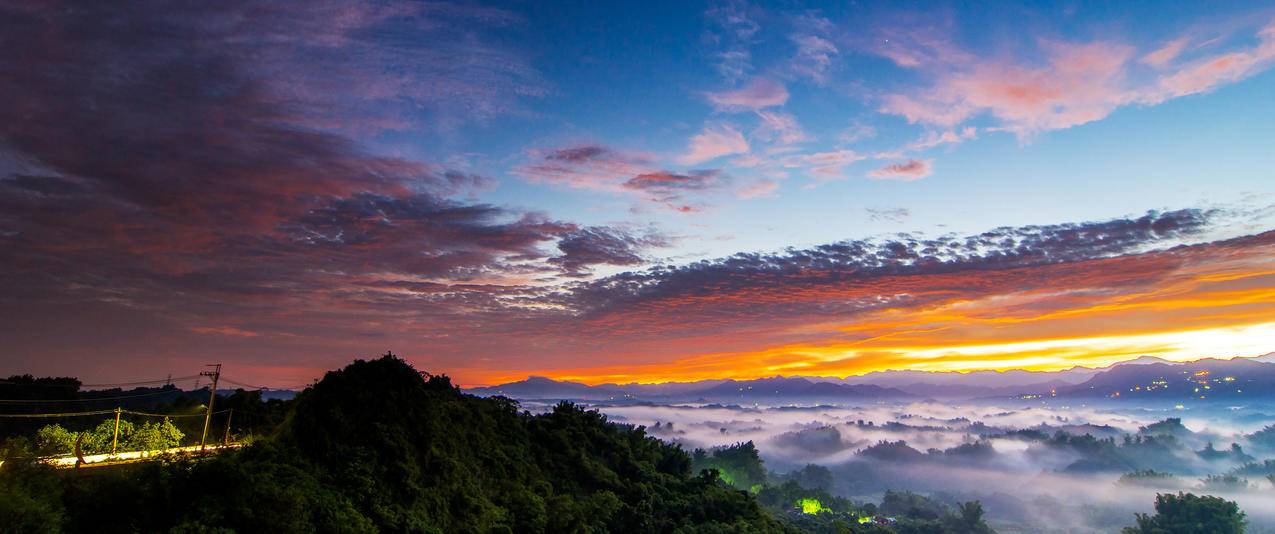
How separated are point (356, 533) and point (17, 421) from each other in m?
43.1

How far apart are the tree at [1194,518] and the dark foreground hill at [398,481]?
60913mm

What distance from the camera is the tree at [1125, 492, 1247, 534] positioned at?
74812 millimetres

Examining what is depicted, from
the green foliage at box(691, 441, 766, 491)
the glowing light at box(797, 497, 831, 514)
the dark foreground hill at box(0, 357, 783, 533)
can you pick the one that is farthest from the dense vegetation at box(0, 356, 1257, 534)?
the green foliage at box(691, 441, 766, 491)

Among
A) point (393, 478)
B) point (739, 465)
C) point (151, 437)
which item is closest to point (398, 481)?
point (393, 478)

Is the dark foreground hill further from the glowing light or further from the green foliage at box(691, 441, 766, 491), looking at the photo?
the green foliage at box(691, 441, 766, 491)

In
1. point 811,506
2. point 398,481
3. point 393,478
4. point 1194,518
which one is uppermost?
point 393,478

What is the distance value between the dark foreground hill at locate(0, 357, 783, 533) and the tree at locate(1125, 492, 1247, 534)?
60913 millimetres

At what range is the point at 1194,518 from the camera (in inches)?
3009

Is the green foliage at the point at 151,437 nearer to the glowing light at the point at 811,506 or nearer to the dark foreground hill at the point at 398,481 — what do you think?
Result: the dark foreground hill at the point at 398,481

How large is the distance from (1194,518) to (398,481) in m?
91.8

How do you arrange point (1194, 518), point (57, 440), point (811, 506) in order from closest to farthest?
point (57, 440)
point (1194, 518)
point (811, 506)

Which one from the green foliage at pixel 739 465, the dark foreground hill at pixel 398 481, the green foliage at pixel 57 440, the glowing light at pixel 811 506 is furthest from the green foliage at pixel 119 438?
the green foliage at pixel 739 465

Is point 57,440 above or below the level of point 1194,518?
above

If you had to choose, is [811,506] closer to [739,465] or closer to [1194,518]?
[739,465]
